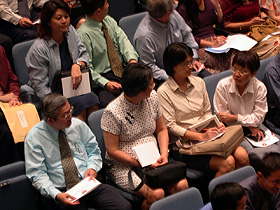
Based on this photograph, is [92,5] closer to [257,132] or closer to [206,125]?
[206,125]

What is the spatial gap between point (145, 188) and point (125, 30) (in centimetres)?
200

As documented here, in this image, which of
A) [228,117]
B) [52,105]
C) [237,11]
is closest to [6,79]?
[52,105]

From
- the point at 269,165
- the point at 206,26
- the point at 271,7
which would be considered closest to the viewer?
the point at 269,165

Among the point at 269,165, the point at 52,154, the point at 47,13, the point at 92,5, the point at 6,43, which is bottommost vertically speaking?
the point at 269,165

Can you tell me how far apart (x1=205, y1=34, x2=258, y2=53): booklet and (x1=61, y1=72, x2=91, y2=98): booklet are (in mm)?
1427

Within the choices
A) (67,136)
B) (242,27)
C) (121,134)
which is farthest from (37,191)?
(242,27)

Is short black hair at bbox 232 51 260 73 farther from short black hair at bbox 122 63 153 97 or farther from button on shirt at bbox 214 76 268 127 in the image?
short black hair at bbox 122 63 153 97

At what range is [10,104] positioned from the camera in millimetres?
3447

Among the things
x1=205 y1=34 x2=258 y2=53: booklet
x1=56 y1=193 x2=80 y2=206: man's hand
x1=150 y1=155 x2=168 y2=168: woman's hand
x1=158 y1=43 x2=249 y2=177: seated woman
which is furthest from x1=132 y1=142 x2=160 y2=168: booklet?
x1=205 y1=34 x2=258 y2=53: booklet

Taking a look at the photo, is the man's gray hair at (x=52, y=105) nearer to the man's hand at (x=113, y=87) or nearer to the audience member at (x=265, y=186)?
the man's hand at (x=113, y=87)

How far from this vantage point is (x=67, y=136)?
299cm

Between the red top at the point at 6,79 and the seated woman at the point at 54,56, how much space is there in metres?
0.16

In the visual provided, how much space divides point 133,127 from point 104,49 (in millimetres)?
1194

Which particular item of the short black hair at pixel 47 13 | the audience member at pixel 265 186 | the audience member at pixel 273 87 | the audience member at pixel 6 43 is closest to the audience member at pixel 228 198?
the audience member at pixel 265 186
